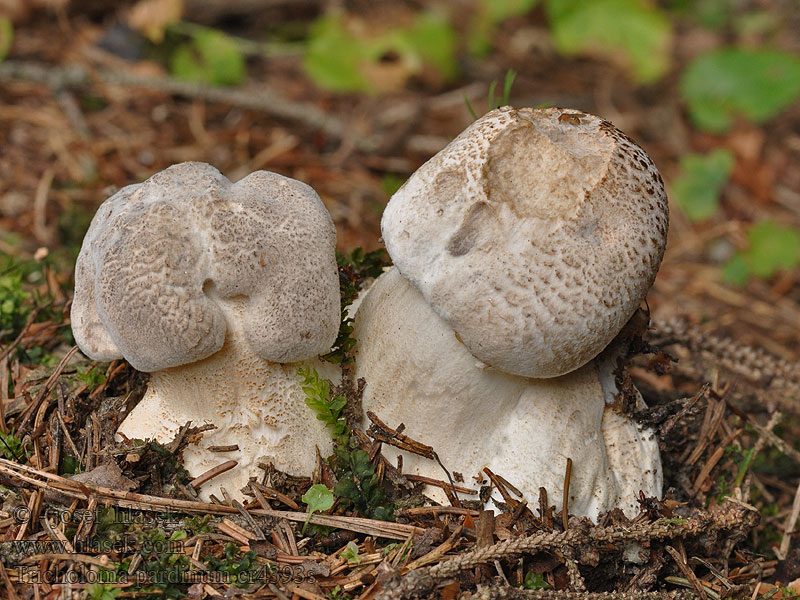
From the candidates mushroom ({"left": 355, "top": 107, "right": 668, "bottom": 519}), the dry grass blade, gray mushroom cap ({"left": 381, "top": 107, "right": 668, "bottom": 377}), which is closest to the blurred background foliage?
the dry grass blade

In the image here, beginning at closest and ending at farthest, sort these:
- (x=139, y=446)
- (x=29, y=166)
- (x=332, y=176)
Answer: (x=139, y=446) < (x=29, y=166) < (x=332, y=176)

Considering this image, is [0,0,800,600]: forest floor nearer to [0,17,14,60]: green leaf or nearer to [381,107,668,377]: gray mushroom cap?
[0,17,14,60]: green leaf

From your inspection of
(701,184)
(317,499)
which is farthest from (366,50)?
(317,499)

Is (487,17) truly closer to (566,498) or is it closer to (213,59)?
(213,59)

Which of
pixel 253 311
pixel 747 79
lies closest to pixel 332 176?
pixel 253 311

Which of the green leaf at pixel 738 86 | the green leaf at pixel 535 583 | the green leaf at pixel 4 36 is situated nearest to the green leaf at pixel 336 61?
the green leaf at pixel 4 36

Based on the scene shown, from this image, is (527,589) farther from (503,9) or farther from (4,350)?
(503,9)
